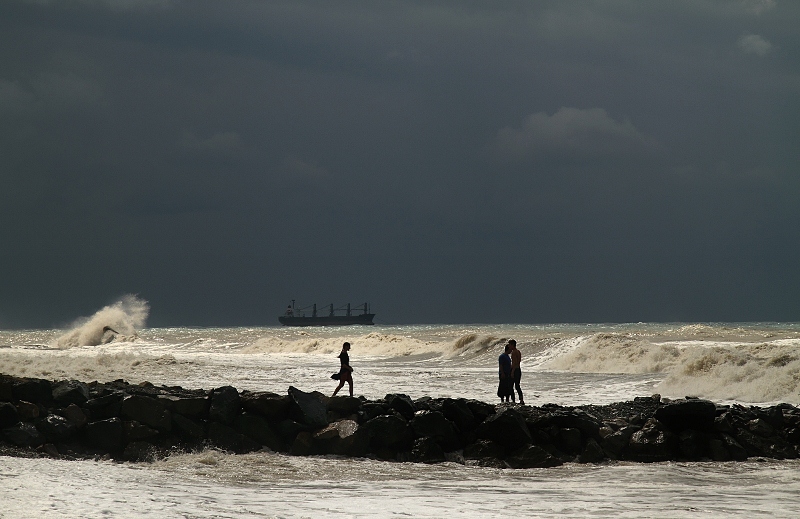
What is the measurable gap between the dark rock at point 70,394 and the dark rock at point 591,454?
796 centimetres

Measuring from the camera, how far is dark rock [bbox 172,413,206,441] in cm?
1255

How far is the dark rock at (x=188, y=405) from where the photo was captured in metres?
13.0

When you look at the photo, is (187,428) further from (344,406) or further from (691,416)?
(691,416)

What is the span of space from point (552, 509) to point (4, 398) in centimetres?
902

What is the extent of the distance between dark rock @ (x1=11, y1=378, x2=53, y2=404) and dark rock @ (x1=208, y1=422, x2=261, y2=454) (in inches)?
111

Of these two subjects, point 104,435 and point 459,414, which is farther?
point 459,414

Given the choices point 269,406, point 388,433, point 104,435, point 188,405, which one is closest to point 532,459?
point 388,433

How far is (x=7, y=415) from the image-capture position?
12062mm

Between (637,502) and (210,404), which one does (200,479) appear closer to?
(210,404)

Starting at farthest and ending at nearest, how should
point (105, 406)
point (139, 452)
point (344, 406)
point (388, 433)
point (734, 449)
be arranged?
point (344, 406) < point (105, 406) < point (388, 433) < point (734, 449) < point (139, 452)

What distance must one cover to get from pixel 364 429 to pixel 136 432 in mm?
3450

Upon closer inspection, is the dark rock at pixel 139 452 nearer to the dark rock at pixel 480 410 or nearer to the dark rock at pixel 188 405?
the dark rock at pixel 188 405

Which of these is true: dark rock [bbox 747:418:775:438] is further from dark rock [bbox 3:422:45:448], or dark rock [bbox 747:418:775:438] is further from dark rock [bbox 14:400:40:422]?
dark rock [bbox 14:400:40:422]

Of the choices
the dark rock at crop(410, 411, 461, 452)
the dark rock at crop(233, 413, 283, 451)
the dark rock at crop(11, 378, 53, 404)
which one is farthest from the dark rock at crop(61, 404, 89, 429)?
the dark rock at crop(410, 411, 461, 452)
